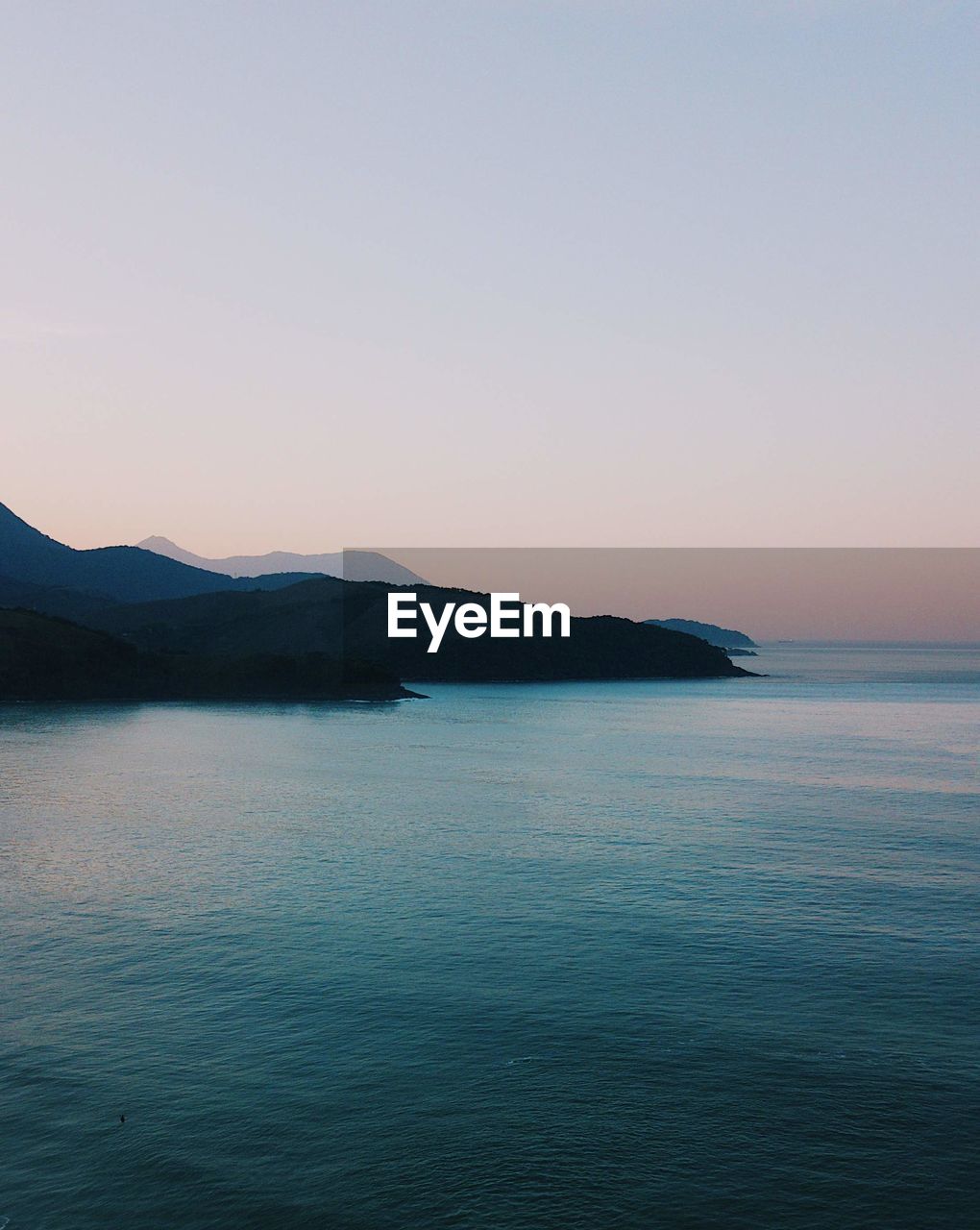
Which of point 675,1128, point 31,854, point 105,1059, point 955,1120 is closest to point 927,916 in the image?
point 955,1120

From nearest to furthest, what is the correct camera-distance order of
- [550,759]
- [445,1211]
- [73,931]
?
[445,1211]
[73,931]
[550,759]

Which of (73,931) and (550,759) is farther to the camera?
(550,759)

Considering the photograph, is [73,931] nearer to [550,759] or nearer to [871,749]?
[550,759]

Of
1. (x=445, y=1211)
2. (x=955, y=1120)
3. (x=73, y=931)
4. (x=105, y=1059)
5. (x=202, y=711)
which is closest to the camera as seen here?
(x=445, y=1211)

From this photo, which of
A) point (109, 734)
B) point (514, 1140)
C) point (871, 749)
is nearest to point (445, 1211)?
point (514, 1140)

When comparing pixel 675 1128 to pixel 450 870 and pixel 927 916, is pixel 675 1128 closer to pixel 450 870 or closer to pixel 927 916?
pixel 927 916

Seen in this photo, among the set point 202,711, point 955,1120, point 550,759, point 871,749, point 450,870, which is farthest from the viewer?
point 202,711
